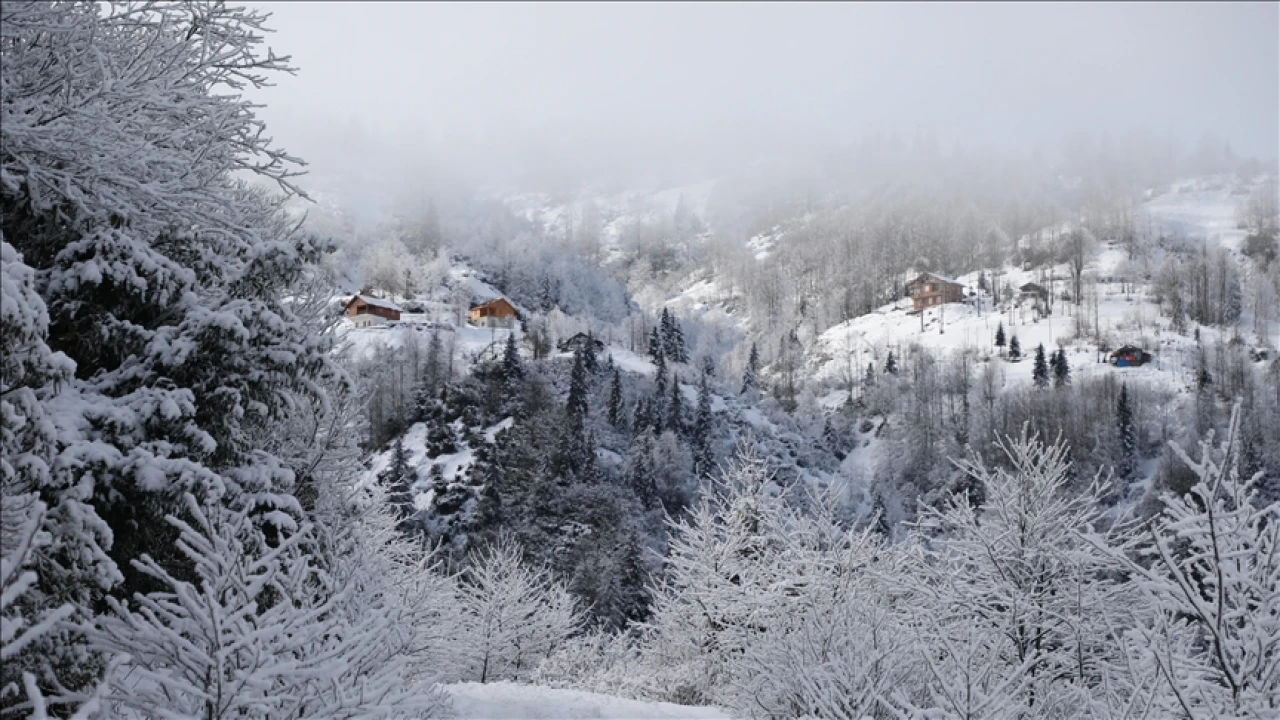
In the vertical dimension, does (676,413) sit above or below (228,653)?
below

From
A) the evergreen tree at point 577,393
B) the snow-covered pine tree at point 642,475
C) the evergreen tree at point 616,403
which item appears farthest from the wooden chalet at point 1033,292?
the snow-covered pine tree at point 642,475

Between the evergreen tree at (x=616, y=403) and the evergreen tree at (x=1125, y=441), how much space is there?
45941mm

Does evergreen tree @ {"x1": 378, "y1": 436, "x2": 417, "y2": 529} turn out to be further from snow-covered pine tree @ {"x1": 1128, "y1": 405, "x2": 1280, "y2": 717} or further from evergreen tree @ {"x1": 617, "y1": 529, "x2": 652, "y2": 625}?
snow-covered pine tree @ {"x1": 1128, "y1": 405, "x2": 1280, "y2": 717}

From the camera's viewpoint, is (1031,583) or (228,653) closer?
(228,653)

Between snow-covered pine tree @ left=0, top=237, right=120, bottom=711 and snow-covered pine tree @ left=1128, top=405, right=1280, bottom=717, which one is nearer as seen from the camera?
snow-covered pine tree @ left=0, top=237, right=120, bottom=711

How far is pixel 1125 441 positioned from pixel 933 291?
71.2 meters

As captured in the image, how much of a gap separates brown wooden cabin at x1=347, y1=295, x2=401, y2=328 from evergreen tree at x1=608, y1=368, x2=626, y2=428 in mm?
37015

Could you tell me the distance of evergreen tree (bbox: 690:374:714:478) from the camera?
6644 centimetres

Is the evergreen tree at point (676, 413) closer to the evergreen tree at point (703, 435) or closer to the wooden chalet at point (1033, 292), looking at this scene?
the evergreen tree at point (703, 435)

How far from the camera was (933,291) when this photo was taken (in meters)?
138

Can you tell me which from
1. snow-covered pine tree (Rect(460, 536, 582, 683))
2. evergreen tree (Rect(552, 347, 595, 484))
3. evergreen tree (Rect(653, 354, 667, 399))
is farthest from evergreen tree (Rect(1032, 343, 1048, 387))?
snow-covered pine tree (Rect(460, 536, 582, 683))

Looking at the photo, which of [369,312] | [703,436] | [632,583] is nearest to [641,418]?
[703,436]

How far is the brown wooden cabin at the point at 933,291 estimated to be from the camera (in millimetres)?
135750

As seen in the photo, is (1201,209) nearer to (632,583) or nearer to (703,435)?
(703,435)
